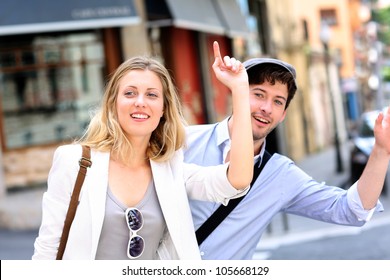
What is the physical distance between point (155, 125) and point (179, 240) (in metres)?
0.41

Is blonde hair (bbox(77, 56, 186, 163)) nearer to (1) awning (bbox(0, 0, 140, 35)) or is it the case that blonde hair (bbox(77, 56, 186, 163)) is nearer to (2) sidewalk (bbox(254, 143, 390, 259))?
(2) sidewalk (bbox(254, 143, 390, 259))

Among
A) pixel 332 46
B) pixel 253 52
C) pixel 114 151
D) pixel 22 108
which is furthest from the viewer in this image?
pixel 332 46

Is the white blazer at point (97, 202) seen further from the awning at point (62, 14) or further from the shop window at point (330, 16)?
the shop window at point (330, 16)

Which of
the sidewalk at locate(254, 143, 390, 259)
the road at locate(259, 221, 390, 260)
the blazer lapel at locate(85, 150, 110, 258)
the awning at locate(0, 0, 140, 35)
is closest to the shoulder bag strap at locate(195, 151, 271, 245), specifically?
the blazer lapel at locate(85, 150, 110, 258)

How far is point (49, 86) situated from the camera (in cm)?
1496

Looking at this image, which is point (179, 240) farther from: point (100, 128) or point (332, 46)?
point (332, 46)

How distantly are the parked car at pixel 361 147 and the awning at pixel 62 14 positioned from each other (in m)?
5.88

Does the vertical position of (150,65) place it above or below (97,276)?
above

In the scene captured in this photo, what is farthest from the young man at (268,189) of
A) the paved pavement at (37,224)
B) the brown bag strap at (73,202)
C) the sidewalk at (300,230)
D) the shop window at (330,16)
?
the shop window at (330,16)

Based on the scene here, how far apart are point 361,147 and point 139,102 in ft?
47.7

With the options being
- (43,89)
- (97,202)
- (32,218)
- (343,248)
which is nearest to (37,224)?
(32,218)

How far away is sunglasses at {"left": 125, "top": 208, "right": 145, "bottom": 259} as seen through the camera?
2.78 metres

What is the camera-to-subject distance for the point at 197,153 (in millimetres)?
3279

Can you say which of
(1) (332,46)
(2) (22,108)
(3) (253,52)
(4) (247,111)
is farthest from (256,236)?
(1) (332,46)
